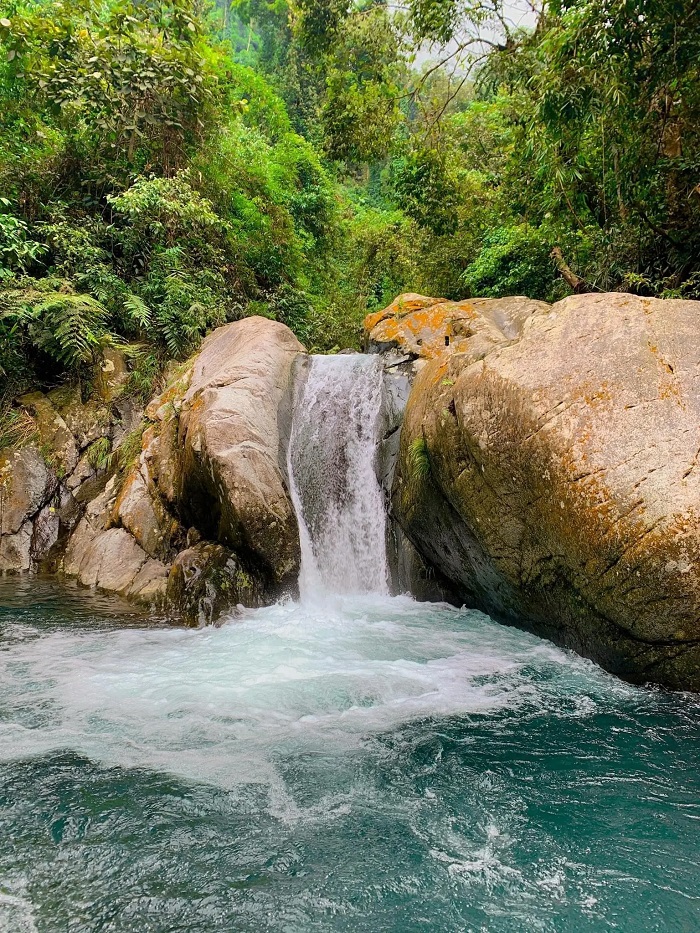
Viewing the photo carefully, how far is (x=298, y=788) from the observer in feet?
11.0

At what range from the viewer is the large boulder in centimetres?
693

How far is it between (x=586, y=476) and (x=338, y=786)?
2.84 meters

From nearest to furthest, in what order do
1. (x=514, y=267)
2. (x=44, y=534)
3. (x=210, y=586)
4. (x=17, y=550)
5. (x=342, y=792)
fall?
(x=342, y=792) → (x=210, y=586) → (x=17, y=550) → (x=44, y=534) → (x=514, y=267)

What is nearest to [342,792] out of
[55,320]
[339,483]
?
[339,483]

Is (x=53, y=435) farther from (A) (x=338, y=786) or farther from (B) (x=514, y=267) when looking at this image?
(B) (x=514, y=267)

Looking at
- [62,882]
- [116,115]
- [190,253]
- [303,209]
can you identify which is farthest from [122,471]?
[303,209]

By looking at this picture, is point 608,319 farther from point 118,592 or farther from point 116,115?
point 116,115

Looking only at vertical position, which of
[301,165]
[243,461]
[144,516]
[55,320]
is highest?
[301,165]

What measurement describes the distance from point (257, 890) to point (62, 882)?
85 centimetres

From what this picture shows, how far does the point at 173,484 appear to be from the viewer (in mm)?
8289

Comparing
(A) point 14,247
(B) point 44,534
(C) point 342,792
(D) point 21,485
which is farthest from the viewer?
(A) point 14,247

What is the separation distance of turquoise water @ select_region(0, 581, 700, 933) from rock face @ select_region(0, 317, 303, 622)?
161 cm

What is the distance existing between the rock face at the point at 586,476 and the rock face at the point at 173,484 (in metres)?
2.15

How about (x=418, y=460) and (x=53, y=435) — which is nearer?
(x=418, y=460)
